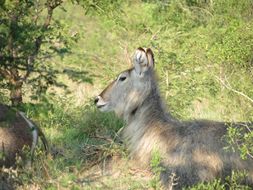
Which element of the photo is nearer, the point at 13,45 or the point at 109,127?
the point at 13,45

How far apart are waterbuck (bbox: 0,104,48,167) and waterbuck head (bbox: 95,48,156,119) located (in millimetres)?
857

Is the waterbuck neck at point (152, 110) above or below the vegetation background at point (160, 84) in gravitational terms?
above

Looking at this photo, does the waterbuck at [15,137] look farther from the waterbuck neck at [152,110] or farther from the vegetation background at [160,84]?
the waterbuck neck at [152,110]

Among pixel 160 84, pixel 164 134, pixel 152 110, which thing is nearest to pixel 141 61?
pixel 152 110

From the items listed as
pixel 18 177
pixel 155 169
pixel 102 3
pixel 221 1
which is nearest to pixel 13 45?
pixel 18 177

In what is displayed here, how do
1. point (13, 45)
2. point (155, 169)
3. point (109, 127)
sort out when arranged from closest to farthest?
point (155, 169), point (13, 45), point (109, 127)

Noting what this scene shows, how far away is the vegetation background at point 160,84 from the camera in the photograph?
6.66m

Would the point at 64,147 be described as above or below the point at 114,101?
below

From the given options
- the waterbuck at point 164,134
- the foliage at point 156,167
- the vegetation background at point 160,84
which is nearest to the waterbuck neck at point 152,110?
the waterbuck at point 164,134

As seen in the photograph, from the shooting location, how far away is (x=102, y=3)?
9812mm

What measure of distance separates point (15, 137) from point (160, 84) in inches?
64.1

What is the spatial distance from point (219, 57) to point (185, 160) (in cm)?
339

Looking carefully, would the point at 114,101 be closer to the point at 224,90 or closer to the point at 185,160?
the point at 185,160

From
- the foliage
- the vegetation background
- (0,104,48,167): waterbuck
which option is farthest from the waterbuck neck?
(0,104,48,167): waterbuck
